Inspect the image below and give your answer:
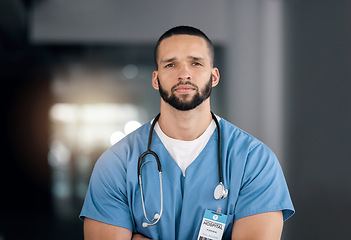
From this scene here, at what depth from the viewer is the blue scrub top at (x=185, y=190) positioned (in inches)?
52.9

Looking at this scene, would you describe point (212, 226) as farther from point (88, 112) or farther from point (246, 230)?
point (88, 112)

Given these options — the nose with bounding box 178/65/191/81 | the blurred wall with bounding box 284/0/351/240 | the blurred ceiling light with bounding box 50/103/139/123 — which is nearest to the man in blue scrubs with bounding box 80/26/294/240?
the nose with bounding box 178/65/191/81

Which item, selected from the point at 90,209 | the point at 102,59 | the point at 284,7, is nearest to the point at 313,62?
the point at 284,7

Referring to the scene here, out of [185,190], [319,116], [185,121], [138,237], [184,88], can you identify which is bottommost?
[138,237]

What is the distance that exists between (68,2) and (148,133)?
1.82 m

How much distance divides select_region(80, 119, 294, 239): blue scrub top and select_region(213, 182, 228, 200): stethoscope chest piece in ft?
0.06

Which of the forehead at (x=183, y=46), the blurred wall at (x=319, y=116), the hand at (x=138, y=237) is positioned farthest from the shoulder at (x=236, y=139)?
the blurred wall at (x=319, y=116)

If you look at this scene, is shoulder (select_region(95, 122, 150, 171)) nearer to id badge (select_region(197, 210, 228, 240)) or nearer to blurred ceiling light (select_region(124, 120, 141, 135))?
id badge (select_region(197, 210, 228, 240))

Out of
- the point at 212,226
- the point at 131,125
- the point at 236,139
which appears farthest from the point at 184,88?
the point at 131,125

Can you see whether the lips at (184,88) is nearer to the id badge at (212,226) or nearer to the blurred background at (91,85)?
the id badge at (212,226)

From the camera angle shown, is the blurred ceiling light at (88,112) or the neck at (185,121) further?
the blurred ceiling light at (88,112)

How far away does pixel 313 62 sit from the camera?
273 centimetres

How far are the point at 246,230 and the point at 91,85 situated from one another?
1940mm

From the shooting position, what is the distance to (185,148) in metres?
1.46
